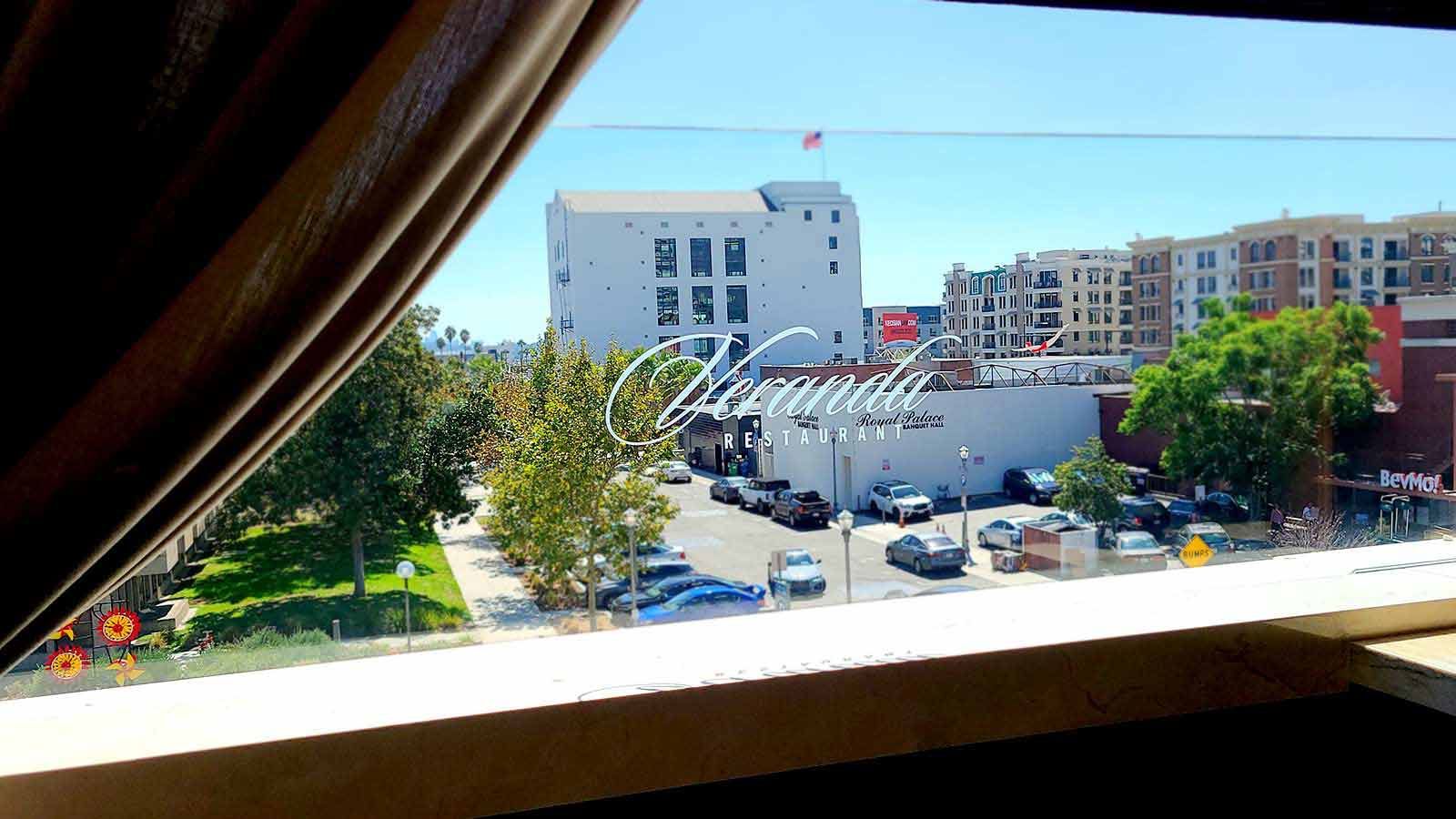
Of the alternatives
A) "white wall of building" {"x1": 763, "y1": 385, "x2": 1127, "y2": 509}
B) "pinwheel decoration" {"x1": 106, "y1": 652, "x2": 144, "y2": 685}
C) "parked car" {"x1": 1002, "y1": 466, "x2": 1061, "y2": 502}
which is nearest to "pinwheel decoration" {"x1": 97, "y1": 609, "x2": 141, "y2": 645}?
"pinwheel decoration" {"x1": 106, "y1": 652, "x2": 144, "y2": 685}

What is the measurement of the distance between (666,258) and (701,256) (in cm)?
8

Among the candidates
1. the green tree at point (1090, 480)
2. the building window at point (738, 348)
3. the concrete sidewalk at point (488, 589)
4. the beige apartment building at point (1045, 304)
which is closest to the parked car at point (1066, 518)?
the green tree at point (1090, 480)

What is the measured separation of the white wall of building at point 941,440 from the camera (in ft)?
7.66

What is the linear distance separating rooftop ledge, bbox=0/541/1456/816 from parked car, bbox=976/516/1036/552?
1.38 feet

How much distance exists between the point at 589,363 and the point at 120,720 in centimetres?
115

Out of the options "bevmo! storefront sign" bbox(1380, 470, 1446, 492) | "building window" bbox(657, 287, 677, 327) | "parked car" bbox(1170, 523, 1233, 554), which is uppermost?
"building window" bbox(657, 287, 677, 327)

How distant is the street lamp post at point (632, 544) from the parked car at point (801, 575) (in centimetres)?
29

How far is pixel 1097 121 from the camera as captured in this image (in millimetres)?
2232

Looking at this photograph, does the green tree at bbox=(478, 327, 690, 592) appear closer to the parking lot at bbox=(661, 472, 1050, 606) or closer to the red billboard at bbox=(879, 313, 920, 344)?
the parking lot at bbox=(661, 472, 1050, 606)

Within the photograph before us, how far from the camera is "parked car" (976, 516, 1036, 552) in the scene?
218cm

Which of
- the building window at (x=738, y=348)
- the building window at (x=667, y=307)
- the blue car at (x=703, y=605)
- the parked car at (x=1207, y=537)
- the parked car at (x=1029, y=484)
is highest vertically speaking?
the building window at (x=667, y=307)

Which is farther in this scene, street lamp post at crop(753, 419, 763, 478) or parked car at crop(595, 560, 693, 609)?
street lamp post at crop(753, 419, 763, 478)

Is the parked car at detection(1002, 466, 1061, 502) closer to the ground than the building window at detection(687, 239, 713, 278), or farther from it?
closer to the ground

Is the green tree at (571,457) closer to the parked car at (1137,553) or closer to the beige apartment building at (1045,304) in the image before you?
the beige apartment building at (1045,304)
